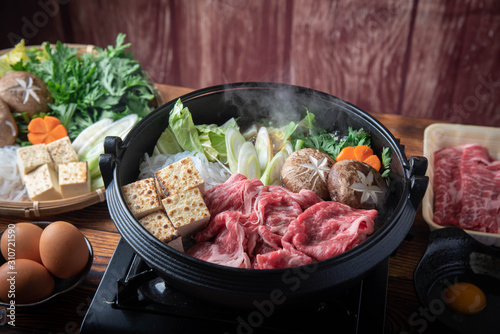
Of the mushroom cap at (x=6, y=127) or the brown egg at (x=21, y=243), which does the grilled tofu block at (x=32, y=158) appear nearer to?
the mushroom cap at (x=6, y=127)

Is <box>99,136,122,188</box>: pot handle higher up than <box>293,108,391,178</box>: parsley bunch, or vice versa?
<box>99,136,122,188</box>: pot handle

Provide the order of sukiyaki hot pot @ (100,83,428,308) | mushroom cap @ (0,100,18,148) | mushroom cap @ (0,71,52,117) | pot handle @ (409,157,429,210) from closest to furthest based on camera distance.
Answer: sukiyaki hot pot @ (100,83,428,308) < pot handle @ (409,157,429,210) < mushroom cap @ (0,100,18,148) < mushroom cap @ (0,71,52,117)

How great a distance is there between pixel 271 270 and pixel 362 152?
39.6 inches

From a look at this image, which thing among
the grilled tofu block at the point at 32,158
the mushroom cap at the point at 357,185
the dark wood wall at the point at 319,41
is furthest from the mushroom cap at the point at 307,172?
the dark wood wall at the point at 319,41

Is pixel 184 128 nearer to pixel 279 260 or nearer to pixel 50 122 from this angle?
pixel 279 260

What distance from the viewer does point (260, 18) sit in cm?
394

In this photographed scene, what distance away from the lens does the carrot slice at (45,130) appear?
2.79m

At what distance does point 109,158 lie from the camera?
1723 mm

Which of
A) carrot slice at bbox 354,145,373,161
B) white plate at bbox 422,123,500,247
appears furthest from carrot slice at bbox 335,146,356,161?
white plate at bbox 422,123,500,247

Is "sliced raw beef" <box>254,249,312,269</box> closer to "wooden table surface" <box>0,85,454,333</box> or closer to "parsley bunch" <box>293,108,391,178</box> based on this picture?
"wooden table surface" <box>0,85,454,333</box>

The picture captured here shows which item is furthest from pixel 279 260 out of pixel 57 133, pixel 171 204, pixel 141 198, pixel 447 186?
pixel 57 133

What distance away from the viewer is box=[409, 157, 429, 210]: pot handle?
62.9 inches

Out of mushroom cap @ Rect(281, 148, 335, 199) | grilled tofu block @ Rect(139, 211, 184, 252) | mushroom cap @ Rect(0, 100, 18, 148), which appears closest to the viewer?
grilled tofu block @ Rect(139, 211, 184, 252)

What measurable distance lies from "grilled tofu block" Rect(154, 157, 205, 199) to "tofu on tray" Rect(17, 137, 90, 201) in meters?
0.71
